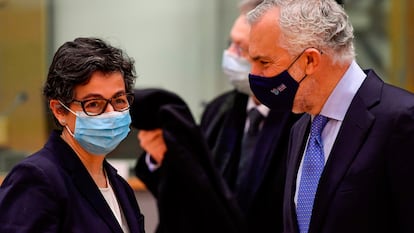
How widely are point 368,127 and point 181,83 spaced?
3.80m

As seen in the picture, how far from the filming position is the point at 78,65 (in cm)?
235

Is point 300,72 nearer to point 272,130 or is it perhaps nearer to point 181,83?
point 272,130

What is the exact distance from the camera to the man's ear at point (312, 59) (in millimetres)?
2475

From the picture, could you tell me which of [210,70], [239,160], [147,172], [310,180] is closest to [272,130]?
[239,160]

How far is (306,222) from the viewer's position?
8.34 feet

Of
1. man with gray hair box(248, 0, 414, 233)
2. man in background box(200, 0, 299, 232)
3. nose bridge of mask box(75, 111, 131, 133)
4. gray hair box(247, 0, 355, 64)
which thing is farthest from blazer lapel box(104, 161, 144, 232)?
man in background box(200, 0, 299, 232)

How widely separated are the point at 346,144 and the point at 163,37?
382 cm

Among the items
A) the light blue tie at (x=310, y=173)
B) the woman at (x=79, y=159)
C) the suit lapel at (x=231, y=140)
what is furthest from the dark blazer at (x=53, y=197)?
the suit lapel at (x=231, y=140)

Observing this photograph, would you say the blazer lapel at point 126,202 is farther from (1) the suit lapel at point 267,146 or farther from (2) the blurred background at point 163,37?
(2) the blurred background at point 163,37

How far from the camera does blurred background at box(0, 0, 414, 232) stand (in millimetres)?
5961

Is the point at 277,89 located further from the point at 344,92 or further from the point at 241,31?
the point at 241,31

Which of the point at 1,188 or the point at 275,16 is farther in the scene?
the point at 275,16

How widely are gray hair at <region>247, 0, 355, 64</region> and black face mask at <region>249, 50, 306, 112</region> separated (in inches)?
2.0

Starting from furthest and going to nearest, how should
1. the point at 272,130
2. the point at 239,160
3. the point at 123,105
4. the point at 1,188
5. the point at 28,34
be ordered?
the point at 28,34 → the point at 239,160 → the point at 272,130 → the point at 123,105 → the point at 1,188
